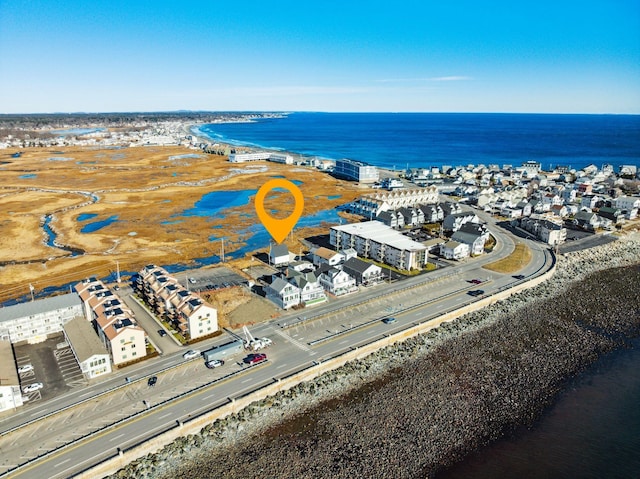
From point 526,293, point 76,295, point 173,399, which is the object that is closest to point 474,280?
point 526,293

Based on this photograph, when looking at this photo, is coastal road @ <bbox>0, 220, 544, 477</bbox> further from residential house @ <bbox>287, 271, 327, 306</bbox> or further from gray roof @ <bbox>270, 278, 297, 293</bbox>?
gray roof @ <bbox>270, 278, 297, 293</bbox>

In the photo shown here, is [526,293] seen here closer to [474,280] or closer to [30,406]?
[474,280]

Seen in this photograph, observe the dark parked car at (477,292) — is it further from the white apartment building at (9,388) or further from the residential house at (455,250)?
the white apartment building at (9,388)

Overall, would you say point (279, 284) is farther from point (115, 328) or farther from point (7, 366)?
point (7, 366)

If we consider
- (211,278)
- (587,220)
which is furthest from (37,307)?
(587,220)

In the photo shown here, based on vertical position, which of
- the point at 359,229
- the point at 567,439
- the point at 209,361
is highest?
the point at 359,229

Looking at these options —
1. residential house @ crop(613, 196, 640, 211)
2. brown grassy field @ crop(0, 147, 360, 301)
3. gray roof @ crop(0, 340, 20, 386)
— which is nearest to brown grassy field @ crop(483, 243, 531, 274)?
brown grassy field @ crop(0, 147, 360, 301)

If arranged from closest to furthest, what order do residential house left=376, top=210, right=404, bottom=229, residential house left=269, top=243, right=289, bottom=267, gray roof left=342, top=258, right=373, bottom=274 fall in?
gray roof left=342, top=258, right=373, bottom=274 → residential house left=269, top=243, right=289, bottom=267 → residential house left=376, top=210, right=404, bottom=229
